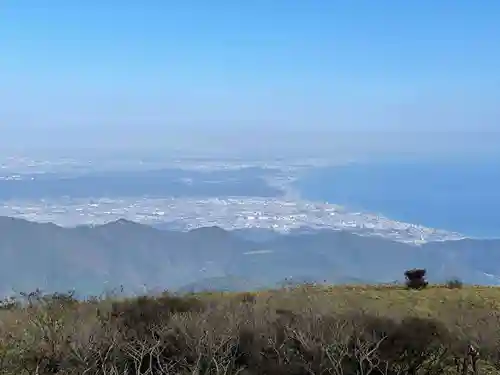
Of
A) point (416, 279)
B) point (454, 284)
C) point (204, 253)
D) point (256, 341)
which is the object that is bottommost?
point (204, 253)

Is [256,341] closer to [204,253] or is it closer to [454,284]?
[454,284]

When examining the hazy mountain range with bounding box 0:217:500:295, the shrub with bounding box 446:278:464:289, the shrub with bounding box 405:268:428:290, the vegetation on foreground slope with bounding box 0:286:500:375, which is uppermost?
the vegetation on foreground slope with bounding box 0:286:500:375

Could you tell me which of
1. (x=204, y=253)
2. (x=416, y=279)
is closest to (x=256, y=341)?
(x=416, y=279)

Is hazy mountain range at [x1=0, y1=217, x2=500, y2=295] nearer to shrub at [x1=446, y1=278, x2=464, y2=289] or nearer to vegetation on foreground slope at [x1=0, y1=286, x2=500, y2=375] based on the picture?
shrub at [x1=446, y1=278, x2=464, y2=289]

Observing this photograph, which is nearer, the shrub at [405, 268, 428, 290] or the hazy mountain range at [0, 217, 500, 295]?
the shrub at [405, 268, 428, 290]

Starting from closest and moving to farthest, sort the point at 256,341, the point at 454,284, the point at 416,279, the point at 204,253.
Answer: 1. the point at 256,341
2. the point at 416,279
3. the point at 454,284
4. the point at 204,253

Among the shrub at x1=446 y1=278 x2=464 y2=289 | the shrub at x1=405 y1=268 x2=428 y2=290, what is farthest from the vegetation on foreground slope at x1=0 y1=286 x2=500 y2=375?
the shrub at x1=446 y1=278 x2=464 y2=289
